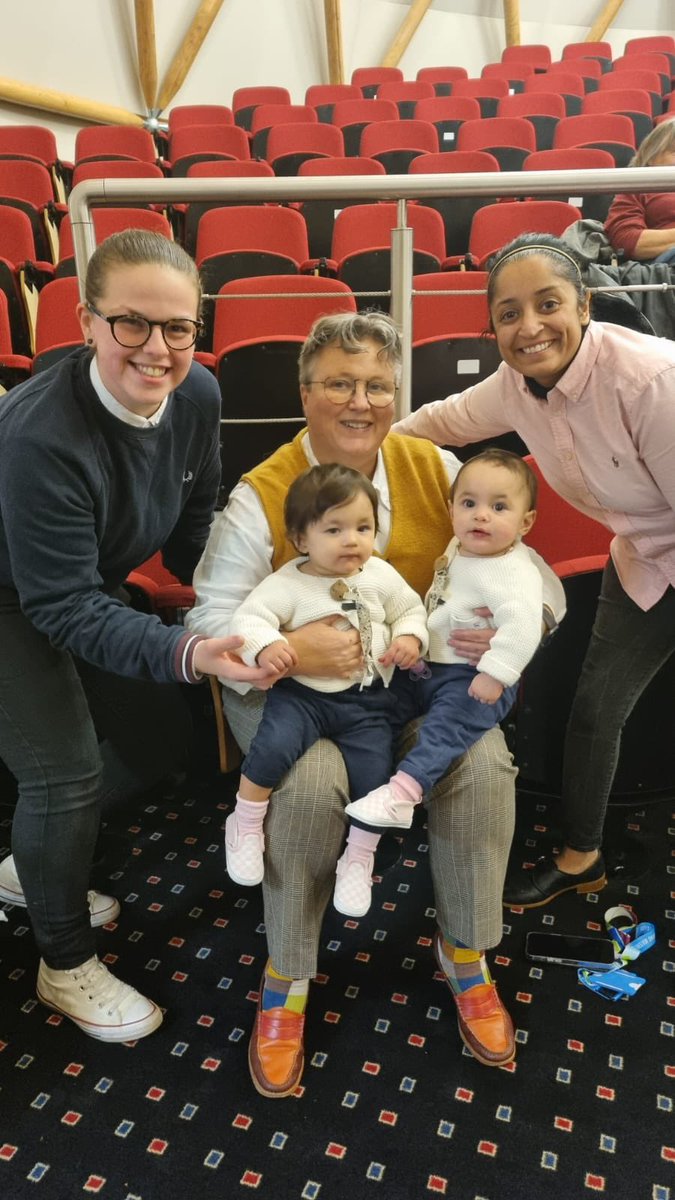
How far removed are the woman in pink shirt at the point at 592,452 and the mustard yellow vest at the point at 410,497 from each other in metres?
0.18

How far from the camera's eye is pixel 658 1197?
110cm

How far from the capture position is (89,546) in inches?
46.0

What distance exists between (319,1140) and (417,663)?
0.71m

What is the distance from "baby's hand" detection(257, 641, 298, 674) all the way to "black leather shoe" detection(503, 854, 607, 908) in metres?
0.72

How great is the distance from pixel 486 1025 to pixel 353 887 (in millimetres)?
319

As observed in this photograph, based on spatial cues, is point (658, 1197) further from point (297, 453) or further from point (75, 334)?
point (75, 334)

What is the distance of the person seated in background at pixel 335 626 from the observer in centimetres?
126

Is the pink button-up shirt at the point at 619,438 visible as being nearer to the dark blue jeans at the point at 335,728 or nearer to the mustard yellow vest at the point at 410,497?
the mustard yellow vest at the point at 410,497

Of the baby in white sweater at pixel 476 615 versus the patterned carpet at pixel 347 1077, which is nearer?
the patterned carpet at pixel 347 1077

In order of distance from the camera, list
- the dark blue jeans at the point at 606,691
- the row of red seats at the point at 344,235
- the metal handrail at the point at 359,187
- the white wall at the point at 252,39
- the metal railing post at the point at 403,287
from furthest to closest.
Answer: the white wall at the point at 252,39
the row of red seats at the point at 344,235
the metal railing post at the point at 403,287
the metal handrail at the point at 359,187
the dark blue jeans at the point at 606,691

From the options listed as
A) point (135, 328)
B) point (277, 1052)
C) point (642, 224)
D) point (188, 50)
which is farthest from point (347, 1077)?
point (188, 50)

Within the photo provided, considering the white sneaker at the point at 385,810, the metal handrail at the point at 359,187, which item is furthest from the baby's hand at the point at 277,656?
the metal handrail at the point at 359,187

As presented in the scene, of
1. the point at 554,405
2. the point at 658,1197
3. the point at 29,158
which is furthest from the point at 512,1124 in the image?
the point at 29,158

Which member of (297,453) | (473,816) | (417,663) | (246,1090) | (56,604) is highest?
(297,453)
